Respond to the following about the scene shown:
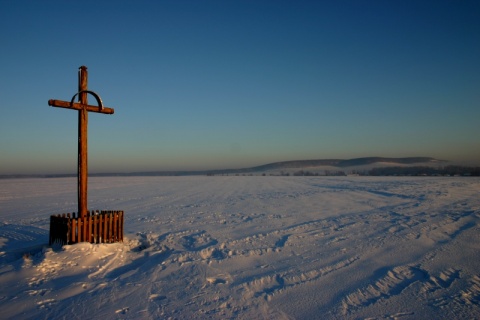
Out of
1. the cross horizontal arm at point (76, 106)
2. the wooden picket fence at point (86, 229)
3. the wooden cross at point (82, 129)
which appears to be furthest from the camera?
the wooden cross at point (82, 129)

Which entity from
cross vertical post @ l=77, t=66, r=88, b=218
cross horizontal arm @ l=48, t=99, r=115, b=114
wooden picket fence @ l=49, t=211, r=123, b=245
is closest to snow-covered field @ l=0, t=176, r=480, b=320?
wooden picket fence @ l=49, t=211, r=123, b=245

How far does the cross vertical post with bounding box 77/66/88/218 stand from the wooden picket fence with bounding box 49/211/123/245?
0.39 m

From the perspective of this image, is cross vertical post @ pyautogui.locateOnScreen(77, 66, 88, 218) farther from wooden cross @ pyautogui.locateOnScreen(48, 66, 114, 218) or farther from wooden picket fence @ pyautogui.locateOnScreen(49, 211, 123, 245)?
wooden picket fence @ pyautogui.locateOnScreen(49, 211, 123, 245)

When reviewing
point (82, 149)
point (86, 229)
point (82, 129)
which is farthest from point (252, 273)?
point (82, 129)

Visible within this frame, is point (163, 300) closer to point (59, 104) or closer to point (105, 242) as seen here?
point (105, 242)

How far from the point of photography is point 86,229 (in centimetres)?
686

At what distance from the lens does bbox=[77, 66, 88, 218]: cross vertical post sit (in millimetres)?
7184

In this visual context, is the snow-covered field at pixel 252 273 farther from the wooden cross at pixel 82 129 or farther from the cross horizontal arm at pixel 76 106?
the cross horizontal arm at pixel 76 106

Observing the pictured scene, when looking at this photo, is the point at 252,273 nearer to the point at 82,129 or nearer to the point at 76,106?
the point at 82,129

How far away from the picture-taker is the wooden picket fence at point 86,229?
21.8 ft

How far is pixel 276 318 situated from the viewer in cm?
416

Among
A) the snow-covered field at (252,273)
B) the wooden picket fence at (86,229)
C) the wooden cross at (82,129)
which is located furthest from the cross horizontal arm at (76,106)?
the snow-covered field at (252,273)

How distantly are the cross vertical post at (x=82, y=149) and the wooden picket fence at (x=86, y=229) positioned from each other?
0.39 m

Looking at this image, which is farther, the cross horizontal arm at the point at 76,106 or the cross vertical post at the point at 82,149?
the cross vertical post at the point at 82,149
